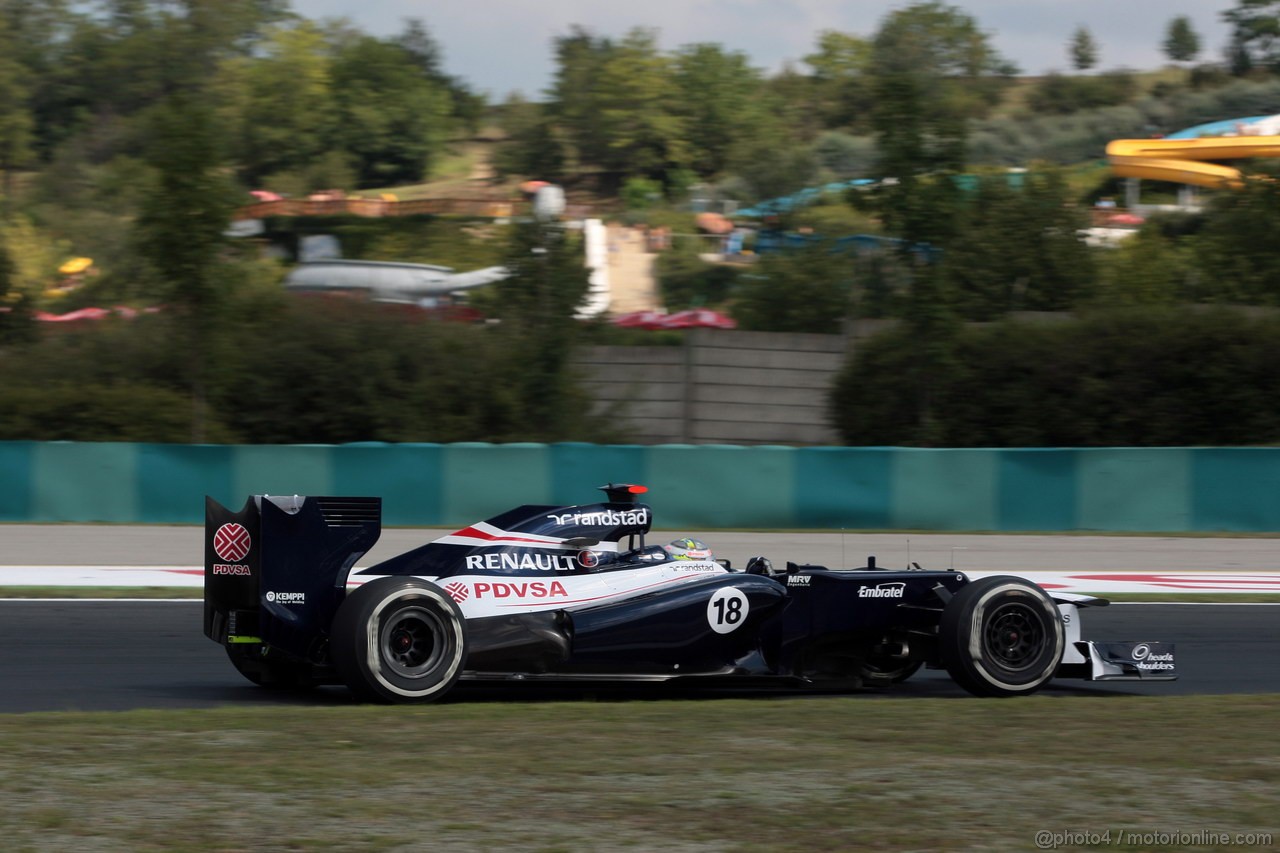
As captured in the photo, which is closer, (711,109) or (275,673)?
(275,673)

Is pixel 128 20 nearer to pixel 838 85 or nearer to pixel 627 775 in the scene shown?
pixel 838 85

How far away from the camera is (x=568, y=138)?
86.2m

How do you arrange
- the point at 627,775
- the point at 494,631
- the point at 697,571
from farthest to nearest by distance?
the point at 697,571 < the point at 494,631 < the point at 627,775

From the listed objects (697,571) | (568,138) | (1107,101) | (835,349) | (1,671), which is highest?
(1107,101)

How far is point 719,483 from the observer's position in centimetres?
1873

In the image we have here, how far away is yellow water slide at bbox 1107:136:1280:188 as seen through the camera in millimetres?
62750

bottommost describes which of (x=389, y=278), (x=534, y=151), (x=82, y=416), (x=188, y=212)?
(x=82, y=416)

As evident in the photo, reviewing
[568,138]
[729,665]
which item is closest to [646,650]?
[729,665]

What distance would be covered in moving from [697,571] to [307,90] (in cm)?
8159

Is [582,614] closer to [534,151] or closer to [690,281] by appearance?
[690,281]

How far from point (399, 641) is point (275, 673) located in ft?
3.82

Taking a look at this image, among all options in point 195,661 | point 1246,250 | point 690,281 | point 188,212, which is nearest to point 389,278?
point 690,281

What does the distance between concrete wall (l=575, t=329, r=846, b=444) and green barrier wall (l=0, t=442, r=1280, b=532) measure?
12.3 meters

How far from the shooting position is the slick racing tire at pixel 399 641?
7520mm
